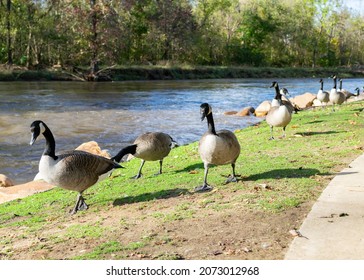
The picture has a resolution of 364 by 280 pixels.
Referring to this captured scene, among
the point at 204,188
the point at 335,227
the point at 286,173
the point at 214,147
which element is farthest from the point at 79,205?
the point at 335,227

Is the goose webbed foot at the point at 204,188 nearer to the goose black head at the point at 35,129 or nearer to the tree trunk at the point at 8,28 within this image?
the goose black head at the point at 35,129

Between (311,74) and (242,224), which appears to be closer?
(242,224)

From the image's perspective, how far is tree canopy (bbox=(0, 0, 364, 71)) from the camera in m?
54.5

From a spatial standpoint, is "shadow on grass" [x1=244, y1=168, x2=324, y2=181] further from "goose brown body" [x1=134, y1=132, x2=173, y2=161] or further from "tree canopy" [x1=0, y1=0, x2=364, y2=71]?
"tree canopy" [x1=0, y1=0, x2=364, y2=71]

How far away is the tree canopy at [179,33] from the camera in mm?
54531

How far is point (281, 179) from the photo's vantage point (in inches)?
322

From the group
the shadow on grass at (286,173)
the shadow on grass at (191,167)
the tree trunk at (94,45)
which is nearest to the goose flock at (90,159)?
the shadow on grass at (286,173)

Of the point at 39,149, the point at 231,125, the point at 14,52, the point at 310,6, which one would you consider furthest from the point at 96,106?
the point at 310,6

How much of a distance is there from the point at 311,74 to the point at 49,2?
43.8 m

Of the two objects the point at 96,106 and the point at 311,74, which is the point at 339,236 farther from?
the point at 311,74

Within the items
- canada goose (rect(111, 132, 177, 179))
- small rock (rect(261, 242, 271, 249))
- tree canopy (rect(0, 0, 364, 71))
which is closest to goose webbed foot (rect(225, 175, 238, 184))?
canada goose (rect(111, 132, 177, 179))

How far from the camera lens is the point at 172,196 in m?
7.70

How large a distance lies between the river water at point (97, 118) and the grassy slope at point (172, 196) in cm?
411

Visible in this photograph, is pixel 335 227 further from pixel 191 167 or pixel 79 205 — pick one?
pixel 191 167
